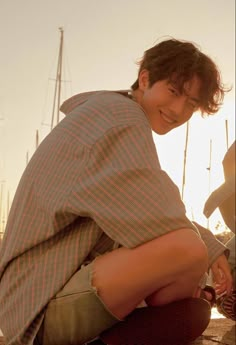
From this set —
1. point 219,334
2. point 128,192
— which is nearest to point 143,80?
point 128,192

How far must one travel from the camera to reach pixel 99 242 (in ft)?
6.84

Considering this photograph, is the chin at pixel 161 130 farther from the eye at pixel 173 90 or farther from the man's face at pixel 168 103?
the eye at pixel 173 90

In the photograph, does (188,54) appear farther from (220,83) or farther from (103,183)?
(103,183)

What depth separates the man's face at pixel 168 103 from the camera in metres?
2.43

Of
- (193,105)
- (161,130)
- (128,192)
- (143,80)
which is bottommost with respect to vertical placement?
(128,192)

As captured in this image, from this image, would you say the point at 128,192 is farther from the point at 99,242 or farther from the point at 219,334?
the point at 219,334

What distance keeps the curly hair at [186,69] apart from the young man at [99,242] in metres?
0.45

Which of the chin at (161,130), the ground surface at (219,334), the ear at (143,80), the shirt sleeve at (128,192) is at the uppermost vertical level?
the ear at (143,80)

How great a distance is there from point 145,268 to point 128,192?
0.88 ft

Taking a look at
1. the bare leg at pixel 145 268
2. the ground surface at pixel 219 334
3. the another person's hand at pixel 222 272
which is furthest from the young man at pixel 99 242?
the ground surface at pixel 219 334

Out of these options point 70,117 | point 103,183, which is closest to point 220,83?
point 70,117

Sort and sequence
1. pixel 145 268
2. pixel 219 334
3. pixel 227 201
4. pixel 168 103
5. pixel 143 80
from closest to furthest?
pixel 145 268 < pixel 168 103 < pixel 143 80 < pixel 219 334 < pixel 227 201

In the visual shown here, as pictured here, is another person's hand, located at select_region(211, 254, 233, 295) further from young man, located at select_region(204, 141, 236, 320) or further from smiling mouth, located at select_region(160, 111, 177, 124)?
young man, located at select_region(204, 141, 236, 320)

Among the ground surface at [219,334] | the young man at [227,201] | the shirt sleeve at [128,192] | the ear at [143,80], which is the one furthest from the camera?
the young man at [227,201]
